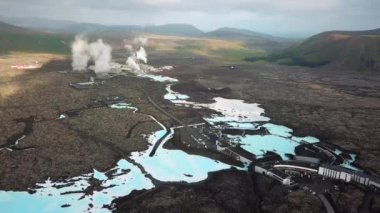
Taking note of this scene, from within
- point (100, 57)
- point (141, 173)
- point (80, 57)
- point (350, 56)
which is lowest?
point (141, 173)

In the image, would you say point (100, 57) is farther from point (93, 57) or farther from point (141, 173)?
point (141, 173)

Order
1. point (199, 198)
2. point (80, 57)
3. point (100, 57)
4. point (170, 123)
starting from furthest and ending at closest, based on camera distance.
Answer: point (80, 57), point (100, 57), point (170, 123), point (199, 198)

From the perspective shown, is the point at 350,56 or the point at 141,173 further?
the point at 350,56

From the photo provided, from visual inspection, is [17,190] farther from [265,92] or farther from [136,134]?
[265,92]

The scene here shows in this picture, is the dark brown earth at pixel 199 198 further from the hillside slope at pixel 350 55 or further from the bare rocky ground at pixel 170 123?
the hillside slope at pixel 350 55

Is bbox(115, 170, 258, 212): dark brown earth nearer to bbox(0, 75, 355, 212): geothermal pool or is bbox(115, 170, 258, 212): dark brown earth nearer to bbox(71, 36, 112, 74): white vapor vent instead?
bbox(0, 75, 355, 212): geothermal pool

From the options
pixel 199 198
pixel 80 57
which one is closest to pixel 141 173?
pixel 199 198

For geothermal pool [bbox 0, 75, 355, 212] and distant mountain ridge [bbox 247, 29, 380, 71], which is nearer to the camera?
geothermal pool [bbox 0, 75, 355, 212]

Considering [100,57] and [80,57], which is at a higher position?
[100,57]

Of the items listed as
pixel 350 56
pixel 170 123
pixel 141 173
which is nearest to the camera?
pixel 141 173

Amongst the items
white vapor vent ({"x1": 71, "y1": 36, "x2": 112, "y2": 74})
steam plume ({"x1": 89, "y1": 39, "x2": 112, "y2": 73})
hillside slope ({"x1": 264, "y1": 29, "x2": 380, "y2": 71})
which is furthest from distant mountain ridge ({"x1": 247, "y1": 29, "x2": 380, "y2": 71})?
white vapor vent ({"x1": 71, "y1": 36, "x2": 112, "y2": 74})

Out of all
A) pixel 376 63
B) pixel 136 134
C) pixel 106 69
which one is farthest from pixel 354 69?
pixel 136 134
